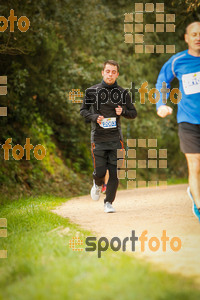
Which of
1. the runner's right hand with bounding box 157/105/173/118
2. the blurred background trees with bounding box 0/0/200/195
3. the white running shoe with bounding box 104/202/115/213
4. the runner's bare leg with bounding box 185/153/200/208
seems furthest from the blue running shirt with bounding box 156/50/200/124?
the blurred background trees with bounding box 0/0/200/195

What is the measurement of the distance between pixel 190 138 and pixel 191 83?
2.12ft

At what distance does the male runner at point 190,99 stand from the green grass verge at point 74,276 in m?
1.56

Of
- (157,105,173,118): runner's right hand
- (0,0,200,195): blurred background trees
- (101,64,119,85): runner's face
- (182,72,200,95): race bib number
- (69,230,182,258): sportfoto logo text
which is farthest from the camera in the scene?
(0,0,200,195): blurred background trees

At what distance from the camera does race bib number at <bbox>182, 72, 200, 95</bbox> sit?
18.1 ft

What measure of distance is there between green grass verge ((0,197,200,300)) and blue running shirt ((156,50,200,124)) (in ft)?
6.26

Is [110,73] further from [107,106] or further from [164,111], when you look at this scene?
[164,111]

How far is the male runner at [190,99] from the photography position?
18.1 ft

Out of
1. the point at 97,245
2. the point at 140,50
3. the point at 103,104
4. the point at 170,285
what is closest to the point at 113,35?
the point at 140,50

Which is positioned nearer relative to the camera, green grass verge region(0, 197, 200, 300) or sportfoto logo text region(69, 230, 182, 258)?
green grass verge region(0, 197, 200, 300)

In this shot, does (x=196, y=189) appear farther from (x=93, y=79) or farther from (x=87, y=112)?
(x=93, y=79)

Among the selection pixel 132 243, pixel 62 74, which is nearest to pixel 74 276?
pixel 132 243

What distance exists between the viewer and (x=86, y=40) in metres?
16.3

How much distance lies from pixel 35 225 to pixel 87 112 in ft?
7.03

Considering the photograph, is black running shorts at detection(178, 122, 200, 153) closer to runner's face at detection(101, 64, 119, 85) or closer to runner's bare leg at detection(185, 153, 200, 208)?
runner's bare leg at detection(185, 153, 200, 208)
